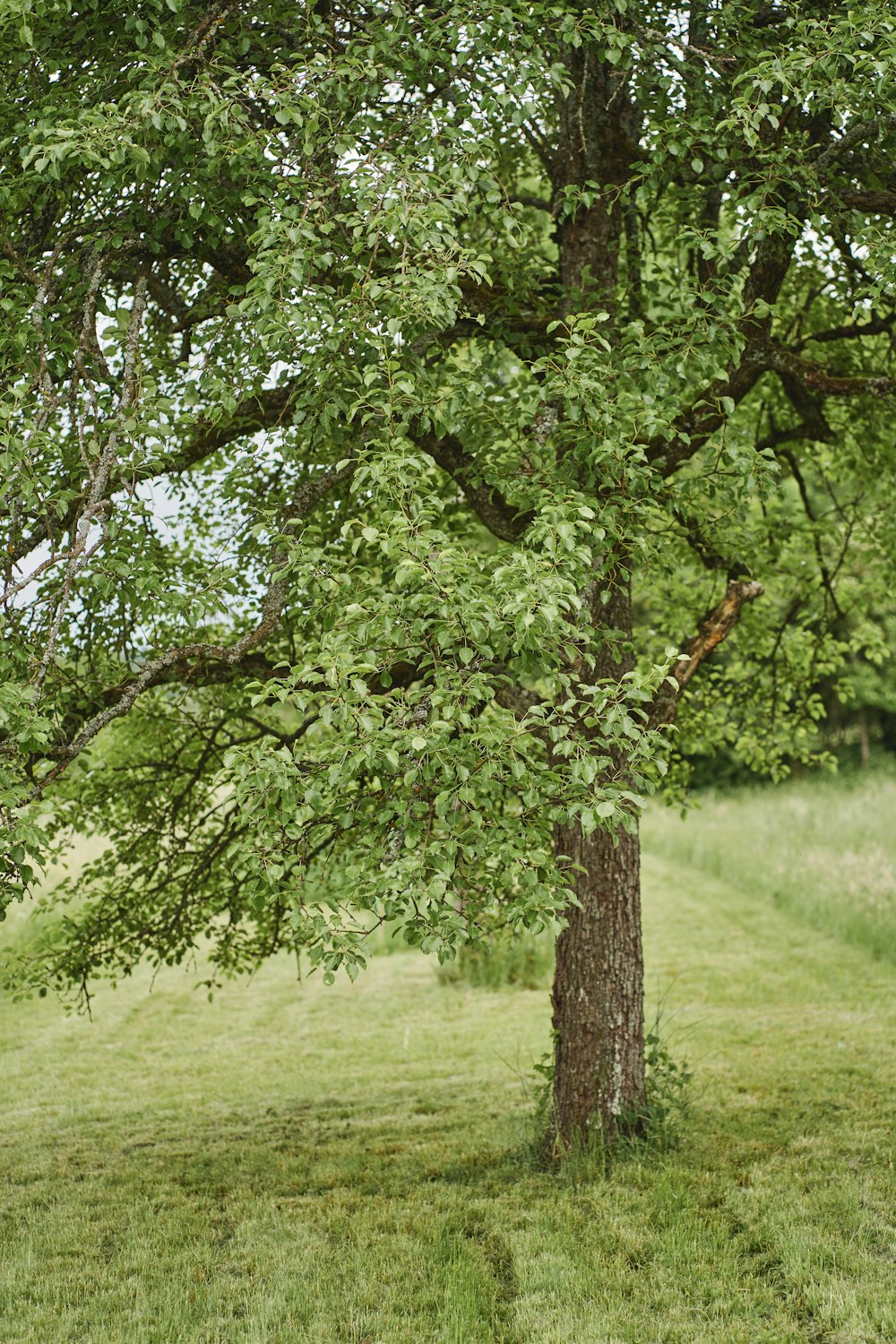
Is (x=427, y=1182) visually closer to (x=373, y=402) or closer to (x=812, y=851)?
(x=373, y=402)

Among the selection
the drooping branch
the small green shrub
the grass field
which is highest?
the drooping branch

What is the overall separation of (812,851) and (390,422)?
53.7 feet

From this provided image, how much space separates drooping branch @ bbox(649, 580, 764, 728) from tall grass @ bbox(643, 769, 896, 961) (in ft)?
16.4

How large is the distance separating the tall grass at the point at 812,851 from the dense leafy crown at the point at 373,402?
21.5 feet

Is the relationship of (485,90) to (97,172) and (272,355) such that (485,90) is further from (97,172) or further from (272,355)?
(97,172)

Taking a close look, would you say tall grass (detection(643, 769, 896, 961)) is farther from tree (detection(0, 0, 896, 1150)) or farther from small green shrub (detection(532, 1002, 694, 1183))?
tree (detection(0, 0, 896, 1150))

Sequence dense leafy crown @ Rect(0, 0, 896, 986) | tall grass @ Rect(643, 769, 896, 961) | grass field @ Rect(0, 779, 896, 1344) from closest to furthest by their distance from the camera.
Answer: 1. dense leafy crown @ Rect(0, 0, 896, 986)
2. grass field @ Rect(0, 779, 896, 1344)
3. tall grass @ Rect(643, 769, 896, 961)

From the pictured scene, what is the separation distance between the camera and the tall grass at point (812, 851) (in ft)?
52.7

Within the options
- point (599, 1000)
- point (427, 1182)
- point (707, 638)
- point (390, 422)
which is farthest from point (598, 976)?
point (390, 422)

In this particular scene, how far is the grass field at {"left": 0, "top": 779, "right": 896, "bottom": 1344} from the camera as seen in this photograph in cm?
563

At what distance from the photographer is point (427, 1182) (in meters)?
7.56

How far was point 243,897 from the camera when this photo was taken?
8609 millimetres

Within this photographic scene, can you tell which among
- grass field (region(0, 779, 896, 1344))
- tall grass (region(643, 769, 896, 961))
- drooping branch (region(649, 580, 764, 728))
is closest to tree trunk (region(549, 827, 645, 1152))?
grass field (region(0, 779, 896, 1344))

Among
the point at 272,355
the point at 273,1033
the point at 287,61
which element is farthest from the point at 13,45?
the point at 273,1033
